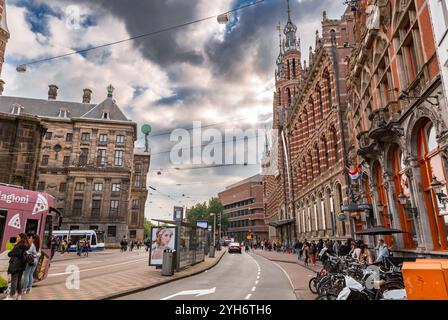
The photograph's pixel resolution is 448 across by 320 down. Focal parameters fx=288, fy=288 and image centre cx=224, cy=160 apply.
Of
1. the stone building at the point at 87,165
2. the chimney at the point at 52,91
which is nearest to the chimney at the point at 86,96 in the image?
the stone building at the point at 87,165

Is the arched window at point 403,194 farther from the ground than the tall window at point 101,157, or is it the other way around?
the tall window at point 101,157

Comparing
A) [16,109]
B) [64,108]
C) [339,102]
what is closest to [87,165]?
[64,108]

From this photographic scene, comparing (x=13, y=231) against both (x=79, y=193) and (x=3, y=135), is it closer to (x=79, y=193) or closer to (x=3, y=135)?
(x=3, y=135)

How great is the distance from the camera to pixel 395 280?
8.43m

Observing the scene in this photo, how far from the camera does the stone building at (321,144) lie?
26922 millimetres

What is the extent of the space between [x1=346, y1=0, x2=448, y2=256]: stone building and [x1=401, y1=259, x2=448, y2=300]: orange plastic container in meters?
7.22

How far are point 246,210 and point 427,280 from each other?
95564 millimetres

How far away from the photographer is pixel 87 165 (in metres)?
53.5

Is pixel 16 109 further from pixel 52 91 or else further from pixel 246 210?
pixel 246 210

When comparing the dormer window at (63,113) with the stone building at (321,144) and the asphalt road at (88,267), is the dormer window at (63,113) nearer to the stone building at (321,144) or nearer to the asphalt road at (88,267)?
the asphalt road at (88,267)

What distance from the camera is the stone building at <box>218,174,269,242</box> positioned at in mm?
91938

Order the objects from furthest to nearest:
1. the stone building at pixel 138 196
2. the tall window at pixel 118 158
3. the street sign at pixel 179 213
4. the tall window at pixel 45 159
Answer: the stone building at pixel 138 196 → the tall window at pixel 118 158 → the tall window at pixel 45 159 → the street sign at pixel 179 213

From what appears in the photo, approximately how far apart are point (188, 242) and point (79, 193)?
40.5 metres
